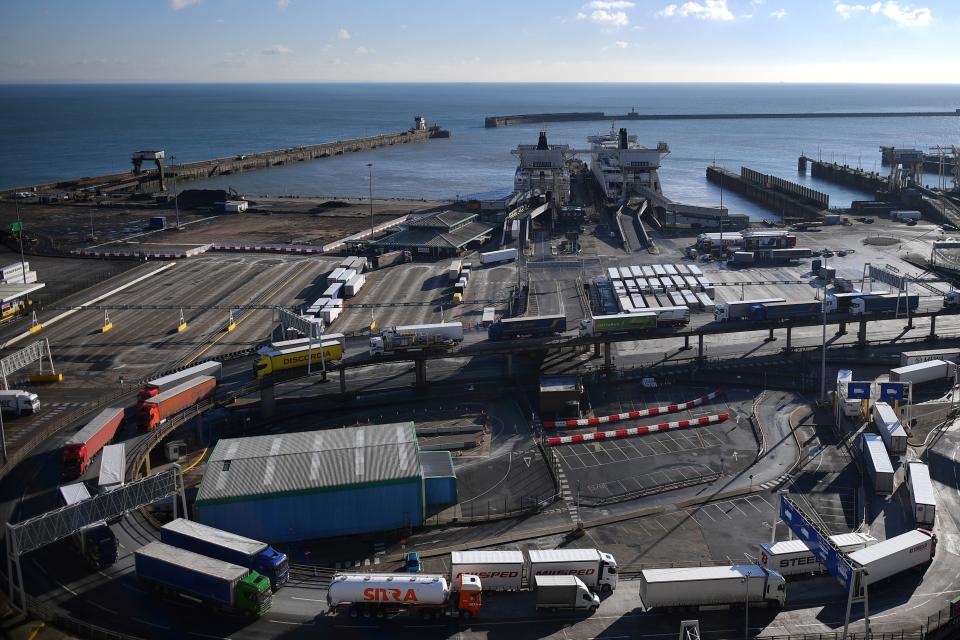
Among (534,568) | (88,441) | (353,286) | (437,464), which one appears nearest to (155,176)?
(353,286)

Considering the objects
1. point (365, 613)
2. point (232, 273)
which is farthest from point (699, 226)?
point (365, 613)

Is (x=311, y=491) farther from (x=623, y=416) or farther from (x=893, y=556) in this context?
(x=893, y=556)

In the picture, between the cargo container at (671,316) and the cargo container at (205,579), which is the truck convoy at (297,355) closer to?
→ the cargo container at (205,579)

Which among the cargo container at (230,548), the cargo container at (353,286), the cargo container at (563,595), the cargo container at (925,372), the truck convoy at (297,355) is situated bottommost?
the cargo container at (563,595)

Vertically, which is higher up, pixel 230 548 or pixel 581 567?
pixel 230 548

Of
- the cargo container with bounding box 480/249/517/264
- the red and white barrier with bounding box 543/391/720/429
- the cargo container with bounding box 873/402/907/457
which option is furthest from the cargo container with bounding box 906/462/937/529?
the cargo container with bounding box 480/249/517/264

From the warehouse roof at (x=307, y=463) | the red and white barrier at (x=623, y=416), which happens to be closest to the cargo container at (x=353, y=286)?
the red and white barrier at (x=623, y=416)

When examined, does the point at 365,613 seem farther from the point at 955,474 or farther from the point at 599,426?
the point at 955,474
